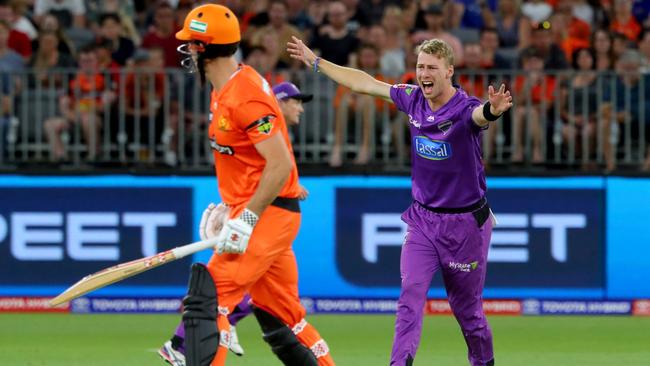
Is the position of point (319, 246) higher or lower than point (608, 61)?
lower

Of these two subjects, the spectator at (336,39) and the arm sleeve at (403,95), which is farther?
the spectator at (336,39)

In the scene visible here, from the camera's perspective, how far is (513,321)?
564 inches

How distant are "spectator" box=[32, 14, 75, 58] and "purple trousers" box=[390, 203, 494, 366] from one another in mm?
8516

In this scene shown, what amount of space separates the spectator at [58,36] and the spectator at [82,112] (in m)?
1.50

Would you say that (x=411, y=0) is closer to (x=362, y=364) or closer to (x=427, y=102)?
(x=362, y=364)

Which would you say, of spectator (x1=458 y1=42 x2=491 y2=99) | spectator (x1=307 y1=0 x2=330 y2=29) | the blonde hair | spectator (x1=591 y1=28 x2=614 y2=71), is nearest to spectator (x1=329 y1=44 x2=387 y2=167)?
spectator (x1=458 y1=42 x2=491 y2=99)

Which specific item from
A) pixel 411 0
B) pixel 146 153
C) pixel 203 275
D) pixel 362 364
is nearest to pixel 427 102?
pixel 203 275

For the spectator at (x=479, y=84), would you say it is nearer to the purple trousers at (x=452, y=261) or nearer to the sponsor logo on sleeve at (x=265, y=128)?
the purple trousers at (x=452, y=261)

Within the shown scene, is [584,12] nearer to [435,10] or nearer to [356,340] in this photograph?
[435,10]

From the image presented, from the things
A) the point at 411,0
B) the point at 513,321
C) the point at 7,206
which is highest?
the point at 411,0

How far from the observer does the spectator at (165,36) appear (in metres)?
16.9

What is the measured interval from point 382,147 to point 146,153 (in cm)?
261

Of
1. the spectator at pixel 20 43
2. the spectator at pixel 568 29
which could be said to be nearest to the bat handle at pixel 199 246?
the spectator at pixel 20 43

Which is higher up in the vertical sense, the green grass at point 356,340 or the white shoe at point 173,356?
the white shoe at point 173,356
